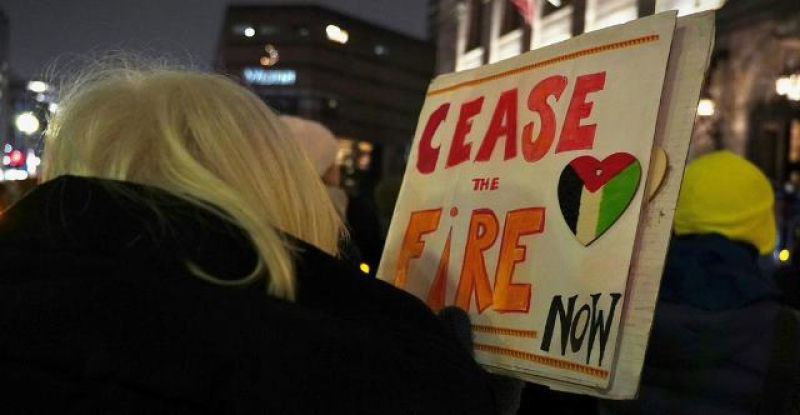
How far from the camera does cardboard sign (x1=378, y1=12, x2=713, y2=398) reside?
60.0 inches

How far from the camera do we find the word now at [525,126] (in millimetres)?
1726

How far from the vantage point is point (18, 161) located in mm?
22062

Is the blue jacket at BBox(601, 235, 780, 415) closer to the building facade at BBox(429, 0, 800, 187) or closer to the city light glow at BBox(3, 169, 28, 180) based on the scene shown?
the city light glow at BBox(3, 169, 28, 180)

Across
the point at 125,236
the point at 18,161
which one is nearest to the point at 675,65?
the point at 125,236

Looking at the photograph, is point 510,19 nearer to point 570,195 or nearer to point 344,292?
point 570,195

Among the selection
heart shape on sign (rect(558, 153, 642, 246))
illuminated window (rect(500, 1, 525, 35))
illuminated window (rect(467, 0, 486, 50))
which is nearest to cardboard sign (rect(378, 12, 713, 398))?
heart shape on sign (rect(558, 153, 642, 246))

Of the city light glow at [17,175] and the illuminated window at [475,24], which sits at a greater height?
the illuminated window at [475,24]

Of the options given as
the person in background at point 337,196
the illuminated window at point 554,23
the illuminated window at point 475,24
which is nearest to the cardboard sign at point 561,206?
the person in background at point 337,196

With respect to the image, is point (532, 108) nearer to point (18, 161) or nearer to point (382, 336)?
point (382, 336)

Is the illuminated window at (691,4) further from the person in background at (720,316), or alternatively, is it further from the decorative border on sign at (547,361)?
the decorative border on sign at (547,361)

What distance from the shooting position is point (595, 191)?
164cm

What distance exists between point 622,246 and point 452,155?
0.68 metres

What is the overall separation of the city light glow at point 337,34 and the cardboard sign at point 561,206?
2471 inches

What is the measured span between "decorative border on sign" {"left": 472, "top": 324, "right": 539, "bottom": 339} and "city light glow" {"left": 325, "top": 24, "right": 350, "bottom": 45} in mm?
63018
